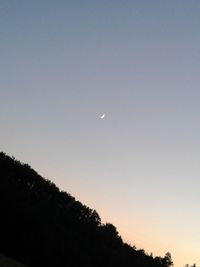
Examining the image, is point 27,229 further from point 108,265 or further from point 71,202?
point 71,202

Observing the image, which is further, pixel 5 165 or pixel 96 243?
pixel 5 165

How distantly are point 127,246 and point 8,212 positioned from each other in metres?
104

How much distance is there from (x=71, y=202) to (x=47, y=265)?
99656 millimetres

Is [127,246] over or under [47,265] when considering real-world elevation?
A: over

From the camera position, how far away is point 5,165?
149 m

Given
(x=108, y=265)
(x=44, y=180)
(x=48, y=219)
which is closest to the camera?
(x=48, y=219)

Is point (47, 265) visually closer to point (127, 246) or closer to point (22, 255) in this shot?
point (22, 255)

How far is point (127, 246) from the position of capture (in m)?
180

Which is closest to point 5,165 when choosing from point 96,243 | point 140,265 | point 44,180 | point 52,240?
point 44,180

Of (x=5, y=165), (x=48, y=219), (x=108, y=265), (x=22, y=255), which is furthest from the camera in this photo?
(x=5, y=165)

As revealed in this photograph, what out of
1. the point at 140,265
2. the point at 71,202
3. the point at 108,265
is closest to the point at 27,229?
the point at 108,265

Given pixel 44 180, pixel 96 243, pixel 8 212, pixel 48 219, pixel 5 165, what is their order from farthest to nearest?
pixel 44 180 < pixel 5 165 < pixel 96 243 < pixel 48 219 < pixel 8 212

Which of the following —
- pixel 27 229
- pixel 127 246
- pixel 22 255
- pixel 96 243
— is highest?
pixel 127 246

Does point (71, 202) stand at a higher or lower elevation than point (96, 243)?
higher
